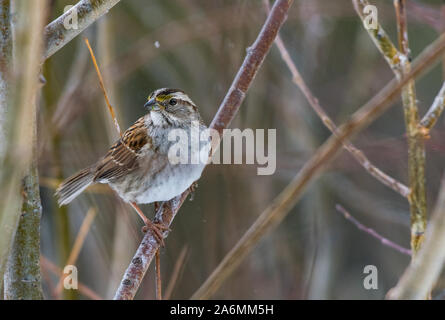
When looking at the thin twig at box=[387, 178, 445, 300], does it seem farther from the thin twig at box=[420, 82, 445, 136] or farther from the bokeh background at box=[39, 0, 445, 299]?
the bokeh background at box=[39, 0, 445, 299]

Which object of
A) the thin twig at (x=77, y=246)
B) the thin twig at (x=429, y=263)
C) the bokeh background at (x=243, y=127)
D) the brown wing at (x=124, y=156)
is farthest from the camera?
the bokeh background at (x=243, y=127)

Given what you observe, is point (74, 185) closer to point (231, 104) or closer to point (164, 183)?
point (164, 183)

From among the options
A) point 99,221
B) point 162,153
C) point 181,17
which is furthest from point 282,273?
point 181,17

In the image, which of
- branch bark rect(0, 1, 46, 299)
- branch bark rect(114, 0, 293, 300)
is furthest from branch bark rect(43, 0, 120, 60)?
branch bark rect(114, 0, 293, 300)

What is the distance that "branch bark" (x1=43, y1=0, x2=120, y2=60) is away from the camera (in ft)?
5.73

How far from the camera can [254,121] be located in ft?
15.4

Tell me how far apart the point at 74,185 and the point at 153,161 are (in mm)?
559

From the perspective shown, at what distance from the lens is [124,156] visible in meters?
3.49

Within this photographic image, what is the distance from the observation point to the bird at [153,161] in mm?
3098

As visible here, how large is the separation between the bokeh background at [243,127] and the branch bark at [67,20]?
1014 mm

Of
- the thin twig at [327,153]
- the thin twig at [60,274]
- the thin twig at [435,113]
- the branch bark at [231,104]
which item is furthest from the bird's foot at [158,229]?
the thin twig at [327,153]

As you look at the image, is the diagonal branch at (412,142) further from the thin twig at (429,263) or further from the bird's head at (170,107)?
the bird's head at (170,107)

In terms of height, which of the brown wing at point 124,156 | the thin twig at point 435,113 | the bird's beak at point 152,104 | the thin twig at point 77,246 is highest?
the bird's beak at point 152,104
